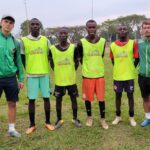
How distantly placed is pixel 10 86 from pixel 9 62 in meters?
0.44

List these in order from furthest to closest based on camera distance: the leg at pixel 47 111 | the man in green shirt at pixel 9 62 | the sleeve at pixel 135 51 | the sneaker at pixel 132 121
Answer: the sneaker at pixel 132 121, the leg at pixel 47 111, the sleeve at pixel 135 51, the man in green shirt at pixel 9 62

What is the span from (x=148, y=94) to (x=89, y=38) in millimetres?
1611

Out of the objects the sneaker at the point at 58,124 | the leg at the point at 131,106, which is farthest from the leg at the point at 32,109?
the leg at the point at 131,106

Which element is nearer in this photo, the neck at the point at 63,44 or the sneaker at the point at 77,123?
the neck at the point at 63,44

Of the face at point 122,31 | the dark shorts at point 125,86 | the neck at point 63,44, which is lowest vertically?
the dark shorts at point 125,86

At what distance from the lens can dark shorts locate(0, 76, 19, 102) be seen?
6.03 meters

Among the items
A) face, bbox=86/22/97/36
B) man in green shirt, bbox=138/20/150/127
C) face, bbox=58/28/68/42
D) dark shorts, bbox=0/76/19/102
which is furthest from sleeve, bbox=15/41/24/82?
man in green shirt, bbox=138/20/150/127

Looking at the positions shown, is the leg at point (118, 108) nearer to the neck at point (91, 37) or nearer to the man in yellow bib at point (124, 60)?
the man in yellow bib at point (124, 60)

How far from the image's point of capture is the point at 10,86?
240 inches

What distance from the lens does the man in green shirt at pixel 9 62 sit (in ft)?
19.4

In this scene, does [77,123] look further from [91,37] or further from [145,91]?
[91,37]

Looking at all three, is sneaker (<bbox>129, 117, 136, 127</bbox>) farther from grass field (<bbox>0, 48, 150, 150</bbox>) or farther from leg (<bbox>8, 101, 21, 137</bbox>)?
leg (<bbox>8, 101, 21, 137</bbox>)

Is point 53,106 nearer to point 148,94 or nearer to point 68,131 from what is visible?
point 68,131

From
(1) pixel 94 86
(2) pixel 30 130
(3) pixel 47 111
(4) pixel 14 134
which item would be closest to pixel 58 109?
(3) pixel 47 111
